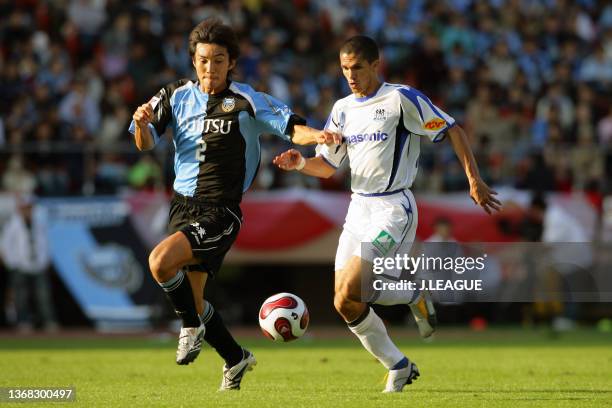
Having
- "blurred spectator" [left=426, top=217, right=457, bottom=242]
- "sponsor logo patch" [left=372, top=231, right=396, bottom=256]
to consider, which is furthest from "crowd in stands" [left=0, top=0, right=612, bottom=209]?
"sponsor logo patch" [left=372, top=231, right=396, bottom=256]

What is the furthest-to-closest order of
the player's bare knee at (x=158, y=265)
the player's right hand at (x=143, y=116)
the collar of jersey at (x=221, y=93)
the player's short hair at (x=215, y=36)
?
the collar of jersey at (x=221, y=93), the player's short hair at (x=215, y=36), the player's right hand at (x=143, y=116), the player's bare knee at (x=158, y=265)

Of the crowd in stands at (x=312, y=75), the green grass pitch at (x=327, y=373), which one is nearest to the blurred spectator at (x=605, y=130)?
the crowd in stands at (x=312, y=75)

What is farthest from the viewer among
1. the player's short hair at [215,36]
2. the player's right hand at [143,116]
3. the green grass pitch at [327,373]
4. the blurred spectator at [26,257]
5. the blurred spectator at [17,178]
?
the blurred spectator at [17,178]

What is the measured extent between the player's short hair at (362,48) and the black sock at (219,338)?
2408mm

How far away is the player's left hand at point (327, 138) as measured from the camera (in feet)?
30.9

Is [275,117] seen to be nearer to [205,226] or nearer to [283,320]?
[205,226]

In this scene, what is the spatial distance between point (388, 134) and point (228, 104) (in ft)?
4.39

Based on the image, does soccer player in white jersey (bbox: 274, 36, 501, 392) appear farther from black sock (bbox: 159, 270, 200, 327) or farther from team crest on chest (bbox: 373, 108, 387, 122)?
black sock (bbox: 159, 270, 200, 327)

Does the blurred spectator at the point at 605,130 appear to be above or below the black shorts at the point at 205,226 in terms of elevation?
below

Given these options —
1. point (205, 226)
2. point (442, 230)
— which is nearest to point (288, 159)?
point (205, 226)

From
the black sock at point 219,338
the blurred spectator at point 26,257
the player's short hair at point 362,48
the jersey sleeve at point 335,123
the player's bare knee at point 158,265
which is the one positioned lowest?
the blurred spectator at point 26,257

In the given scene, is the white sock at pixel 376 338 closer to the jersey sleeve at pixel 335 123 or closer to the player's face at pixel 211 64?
the jersey sleeve at pixel 335 123

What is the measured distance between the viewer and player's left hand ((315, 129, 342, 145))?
30.9 feet

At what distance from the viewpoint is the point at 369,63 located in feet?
32.0
